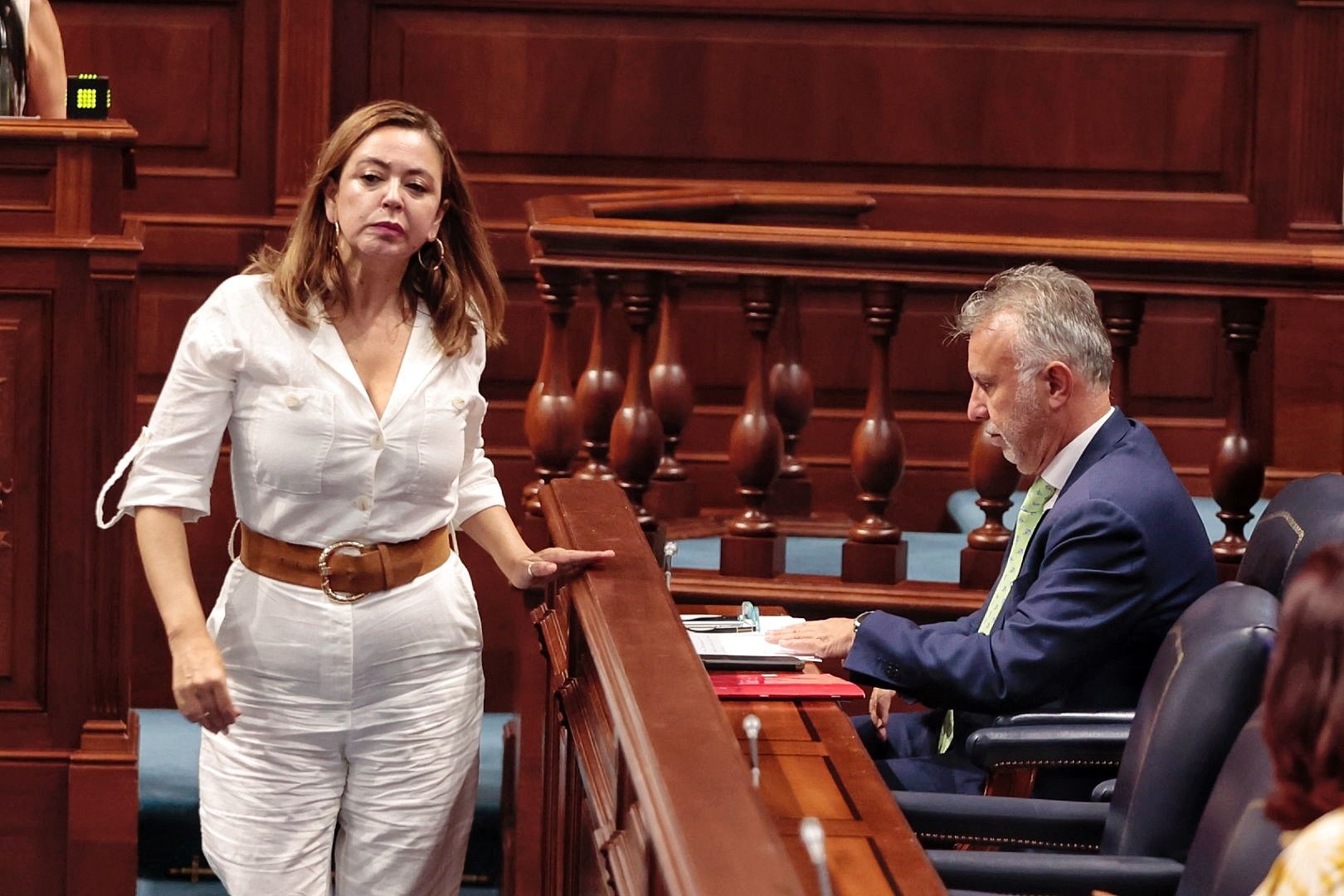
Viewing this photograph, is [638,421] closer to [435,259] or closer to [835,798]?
[435,259]

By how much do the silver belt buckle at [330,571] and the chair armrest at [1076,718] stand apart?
966 mm

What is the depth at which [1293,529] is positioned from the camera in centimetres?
251

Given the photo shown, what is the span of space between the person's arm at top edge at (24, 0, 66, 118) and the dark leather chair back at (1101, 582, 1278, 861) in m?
2.81

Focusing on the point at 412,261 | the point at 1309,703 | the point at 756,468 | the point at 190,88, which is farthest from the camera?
the point at 190,88

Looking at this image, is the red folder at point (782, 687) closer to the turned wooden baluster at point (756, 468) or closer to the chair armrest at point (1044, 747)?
the chair armrest at point (1044, 747)

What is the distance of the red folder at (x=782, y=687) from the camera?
2.57 metres

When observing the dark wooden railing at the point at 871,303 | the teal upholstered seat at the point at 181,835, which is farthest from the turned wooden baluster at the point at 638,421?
the teal upholstered seat at the point at 181,835

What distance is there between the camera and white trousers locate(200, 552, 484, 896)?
2.56 metres

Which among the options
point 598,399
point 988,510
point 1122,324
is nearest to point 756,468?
point 598,399

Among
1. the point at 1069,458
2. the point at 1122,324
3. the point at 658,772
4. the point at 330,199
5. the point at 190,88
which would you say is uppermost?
the point at 190,88

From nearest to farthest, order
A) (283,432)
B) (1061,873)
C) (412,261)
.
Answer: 1. (1061,873)
2. (283,432)
3. (412,261)

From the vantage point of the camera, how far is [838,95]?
5.28 m

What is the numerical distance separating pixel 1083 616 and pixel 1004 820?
1.20 ft

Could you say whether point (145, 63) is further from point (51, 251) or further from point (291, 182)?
point (51, 251)
